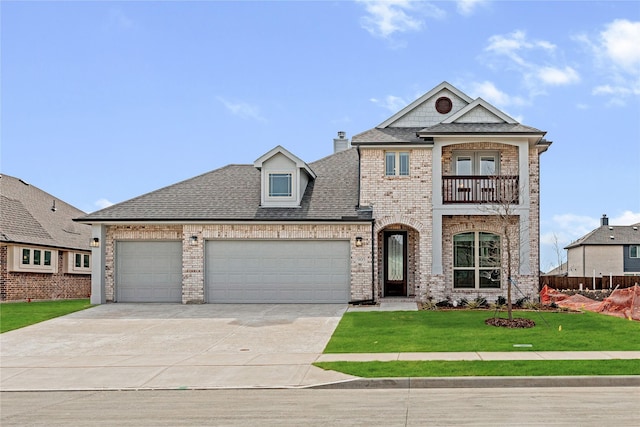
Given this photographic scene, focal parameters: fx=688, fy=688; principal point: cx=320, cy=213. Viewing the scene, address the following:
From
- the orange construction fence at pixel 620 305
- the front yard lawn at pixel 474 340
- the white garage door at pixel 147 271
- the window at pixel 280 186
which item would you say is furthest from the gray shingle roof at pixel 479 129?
the white garage door at pixel 147 271

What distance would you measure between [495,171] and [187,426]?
61.1ft

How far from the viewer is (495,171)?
24812 mm

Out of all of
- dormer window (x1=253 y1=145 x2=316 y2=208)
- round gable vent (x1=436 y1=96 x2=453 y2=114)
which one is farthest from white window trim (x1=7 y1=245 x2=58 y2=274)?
round gable vent (x1=436 y1=96 x2=453 y2=114)

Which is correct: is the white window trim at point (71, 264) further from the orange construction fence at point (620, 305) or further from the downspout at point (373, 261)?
the orange construction fence at point (620, 305)

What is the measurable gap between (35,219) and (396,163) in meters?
17.6

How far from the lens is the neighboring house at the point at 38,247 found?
28047 mm

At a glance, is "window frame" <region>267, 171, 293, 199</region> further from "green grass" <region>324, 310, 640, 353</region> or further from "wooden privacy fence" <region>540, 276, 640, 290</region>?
"wooden privacy fence" <region>540, 276, 640, 290</region>

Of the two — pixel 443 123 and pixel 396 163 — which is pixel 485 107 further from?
pixel 396 163

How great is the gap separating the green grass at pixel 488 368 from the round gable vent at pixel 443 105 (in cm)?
1487

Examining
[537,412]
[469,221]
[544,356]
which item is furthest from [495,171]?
[537,412]

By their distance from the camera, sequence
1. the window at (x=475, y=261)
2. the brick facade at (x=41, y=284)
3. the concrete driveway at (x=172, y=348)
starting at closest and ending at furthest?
1. the concrete driveway at (x=172, y=348)
2. the window at (x=475, y=261)
3. the brick facade at (x=41, y=284)

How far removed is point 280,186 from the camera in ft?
82.7

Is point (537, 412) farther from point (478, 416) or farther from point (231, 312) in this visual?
point (231, 312)

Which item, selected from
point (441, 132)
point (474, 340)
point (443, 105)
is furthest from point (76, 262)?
point (474, 340)
